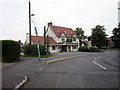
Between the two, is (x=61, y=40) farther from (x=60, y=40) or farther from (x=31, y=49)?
(x=31, y=49)

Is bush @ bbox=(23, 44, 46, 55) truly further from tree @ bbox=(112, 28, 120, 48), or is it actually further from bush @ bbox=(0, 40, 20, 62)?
tree @ bbox=(112, 28, 120, 48)

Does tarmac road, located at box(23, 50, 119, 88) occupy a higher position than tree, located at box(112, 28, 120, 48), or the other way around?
tree, located at box(112, 28, 120, 48)

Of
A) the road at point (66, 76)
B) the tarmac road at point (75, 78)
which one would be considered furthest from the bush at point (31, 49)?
the tarmac road at point (75, 78)

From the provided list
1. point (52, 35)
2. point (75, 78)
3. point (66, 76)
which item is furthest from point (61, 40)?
point (75, 78)

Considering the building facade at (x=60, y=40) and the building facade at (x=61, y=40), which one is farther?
the building facade at (x=61, y=40)

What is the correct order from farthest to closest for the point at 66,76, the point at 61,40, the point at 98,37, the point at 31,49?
1. the point at 98,37
2. the point at 61,40
3. the point at 31,49
4. the point at 66,76

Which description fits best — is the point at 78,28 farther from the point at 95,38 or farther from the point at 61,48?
the point at 61,48

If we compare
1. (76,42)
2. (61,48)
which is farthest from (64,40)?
(76,42)

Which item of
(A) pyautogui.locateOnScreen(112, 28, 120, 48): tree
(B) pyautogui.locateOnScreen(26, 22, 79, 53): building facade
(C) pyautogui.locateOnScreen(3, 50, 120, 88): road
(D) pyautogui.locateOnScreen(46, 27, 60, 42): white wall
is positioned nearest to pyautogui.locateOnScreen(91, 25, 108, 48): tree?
(A) pyautogui.locateOnScreen(112, 28, 120, 48): tree

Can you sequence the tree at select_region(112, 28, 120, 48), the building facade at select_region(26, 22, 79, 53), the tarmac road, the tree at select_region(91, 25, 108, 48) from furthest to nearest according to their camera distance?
the tree at select_region(112, 28, 120, 48) → the tree at select_region(91, 25, 108, 48) → the building facade at select_region(26, 22, 79, 53) → the tarmac road

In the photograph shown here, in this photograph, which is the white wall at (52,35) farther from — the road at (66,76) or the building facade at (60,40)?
the road at (66,76)

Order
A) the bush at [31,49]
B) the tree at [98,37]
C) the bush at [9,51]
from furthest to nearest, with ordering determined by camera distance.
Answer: the tree at [98,37], the bush at [31,49], the bush at [9,51]

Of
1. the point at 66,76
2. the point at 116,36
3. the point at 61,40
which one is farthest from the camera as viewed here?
the point at 116,36

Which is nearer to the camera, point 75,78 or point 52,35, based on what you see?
point 75,78
